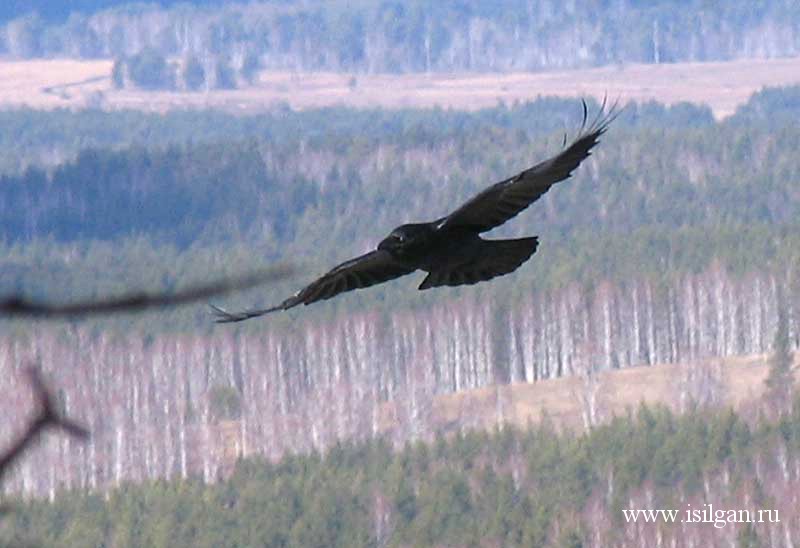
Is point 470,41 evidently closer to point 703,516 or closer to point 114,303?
point 703,516

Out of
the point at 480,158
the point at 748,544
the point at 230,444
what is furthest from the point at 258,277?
the point at 480,158

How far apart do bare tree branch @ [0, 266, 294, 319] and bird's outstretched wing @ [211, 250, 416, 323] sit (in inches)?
55.8

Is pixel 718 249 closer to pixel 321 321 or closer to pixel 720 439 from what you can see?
pixel 321 321

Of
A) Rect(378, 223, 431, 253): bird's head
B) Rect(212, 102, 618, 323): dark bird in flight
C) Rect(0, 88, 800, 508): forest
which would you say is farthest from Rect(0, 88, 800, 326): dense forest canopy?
Rect(378, 223, 431, 253): bird's head

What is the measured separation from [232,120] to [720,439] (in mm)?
90551

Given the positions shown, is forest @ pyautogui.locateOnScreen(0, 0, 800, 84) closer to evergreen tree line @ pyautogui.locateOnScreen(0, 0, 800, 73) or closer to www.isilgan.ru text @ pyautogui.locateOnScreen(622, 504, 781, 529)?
evergreen tree line @ pyautogui.locateOnScreen(0, 0, 800, 73)

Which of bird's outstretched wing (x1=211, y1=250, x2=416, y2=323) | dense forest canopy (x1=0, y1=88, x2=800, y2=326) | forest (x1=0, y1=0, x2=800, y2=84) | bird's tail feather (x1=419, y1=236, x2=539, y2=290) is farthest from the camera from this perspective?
forest (x1=0, y1=0, x2=800, y2=84)

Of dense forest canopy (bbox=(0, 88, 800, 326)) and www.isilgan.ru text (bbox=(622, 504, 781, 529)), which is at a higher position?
dense forest canopy (bbox=(0, 88, 800, 326))

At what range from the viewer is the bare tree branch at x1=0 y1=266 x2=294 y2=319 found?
1.95 m

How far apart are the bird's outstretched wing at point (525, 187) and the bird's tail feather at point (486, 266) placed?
39 millimetres

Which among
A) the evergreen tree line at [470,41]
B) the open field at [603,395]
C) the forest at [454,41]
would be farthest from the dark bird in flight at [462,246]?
the evergreen tree line at [470,41]

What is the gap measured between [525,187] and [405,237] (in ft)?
1.56

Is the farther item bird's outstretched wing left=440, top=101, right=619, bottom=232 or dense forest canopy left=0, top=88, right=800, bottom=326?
dense forest canopy left=0, top=88, right=800, bottom=326

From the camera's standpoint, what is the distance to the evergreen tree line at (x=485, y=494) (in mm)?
51688
